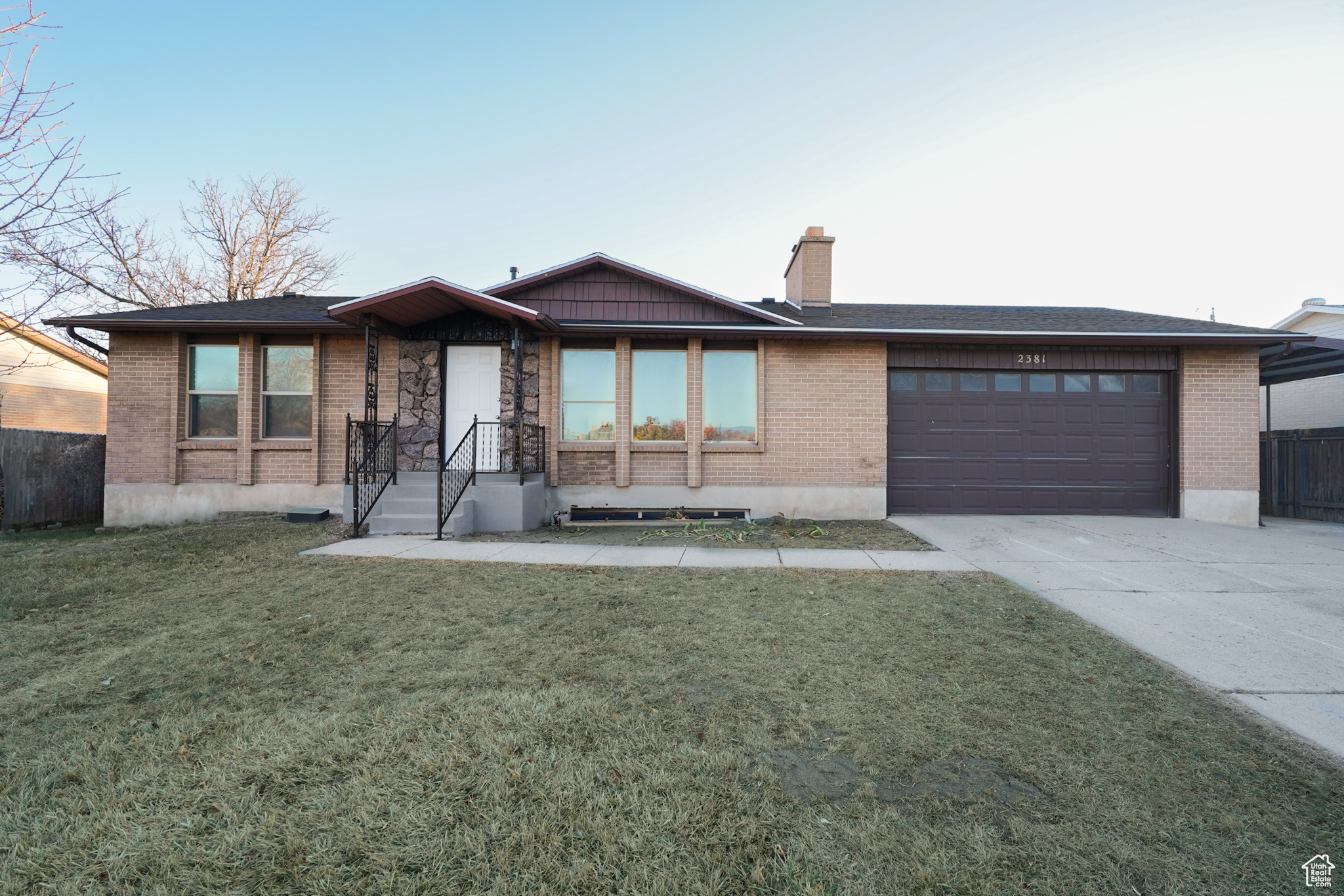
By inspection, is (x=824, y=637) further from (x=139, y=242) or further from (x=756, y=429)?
(x=139, y=242)

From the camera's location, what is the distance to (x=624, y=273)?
10.0 metres

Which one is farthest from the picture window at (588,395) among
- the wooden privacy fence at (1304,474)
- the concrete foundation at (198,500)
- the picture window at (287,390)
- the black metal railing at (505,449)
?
the wooden privacy fence at (1304,474)

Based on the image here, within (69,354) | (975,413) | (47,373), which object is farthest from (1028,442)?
(47,373)

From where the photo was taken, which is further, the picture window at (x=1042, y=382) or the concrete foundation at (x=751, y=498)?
the picture window at (x=1042, y=382)

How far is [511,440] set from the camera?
9.71m

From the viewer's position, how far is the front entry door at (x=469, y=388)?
9883 mm

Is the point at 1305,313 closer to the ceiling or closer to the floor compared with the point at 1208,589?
closer to the ceiling

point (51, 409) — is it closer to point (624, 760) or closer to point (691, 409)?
point (691, 409)

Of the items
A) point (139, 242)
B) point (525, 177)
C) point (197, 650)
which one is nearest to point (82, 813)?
point (197, 650)

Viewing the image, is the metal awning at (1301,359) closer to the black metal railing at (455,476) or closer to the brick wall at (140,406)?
the black metal railing at (455,476)

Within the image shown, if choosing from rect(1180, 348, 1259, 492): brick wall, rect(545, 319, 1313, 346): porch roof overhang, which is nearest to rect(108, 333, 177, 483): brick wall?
rect(545, 319, 1313, 346): porch roof overhang

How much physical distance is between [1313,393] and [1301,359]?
23.4ft

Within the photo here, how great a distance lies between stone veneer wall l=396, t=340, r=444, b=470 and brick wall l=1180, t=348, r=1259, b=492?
1378 cm

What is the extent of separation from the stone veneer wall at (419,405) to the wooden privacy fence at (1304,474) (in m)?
17.3
